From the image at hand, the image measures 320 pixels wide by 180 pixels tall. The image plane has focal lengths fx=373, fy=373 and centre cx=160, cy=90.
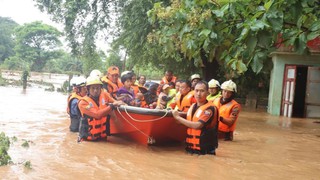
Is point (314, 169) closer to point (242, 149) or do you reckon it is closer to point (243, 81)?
point (242, 149)

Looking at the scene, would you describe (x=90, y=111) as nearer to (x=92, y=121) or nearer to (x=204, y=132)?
(x=92, y=121)

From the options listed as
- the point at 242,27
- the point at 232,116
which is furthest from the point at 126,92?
the point at 242,27

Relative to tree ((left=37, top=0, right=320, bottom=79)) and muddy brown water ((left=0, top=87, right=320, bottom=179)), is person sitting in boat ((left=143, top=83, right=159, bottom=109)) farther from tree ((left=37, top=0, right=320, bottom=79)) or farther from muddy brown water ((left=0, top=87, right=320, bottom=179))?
tree ((left=37, top=0, right=320, bottom=79))

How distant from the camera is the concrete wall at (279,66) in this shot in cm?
1413

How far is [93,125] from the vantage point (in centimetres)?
632

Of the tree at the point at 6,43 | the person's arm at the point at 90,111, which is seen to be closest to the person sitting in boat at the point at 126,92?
the person's arm at the point at 90,111

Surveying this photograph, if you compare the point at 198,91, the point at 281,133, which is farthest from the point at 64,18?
the point at 198,91

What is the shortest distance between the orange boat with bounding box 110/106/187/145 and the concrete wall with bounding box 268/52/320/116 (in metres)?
9.09

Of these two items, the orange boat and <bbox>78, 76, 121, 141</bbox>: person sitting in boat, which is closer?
the orange boat

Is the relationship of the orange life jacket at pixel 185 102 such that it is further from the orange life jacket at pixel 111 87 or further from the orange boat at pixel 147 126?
the orange life jacket at pixel 111 87

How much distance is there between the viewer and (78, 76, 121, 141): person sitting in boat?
19.8ft

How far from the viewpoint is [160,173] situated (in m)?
4.89

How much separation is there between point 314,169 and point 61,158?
12.3ft

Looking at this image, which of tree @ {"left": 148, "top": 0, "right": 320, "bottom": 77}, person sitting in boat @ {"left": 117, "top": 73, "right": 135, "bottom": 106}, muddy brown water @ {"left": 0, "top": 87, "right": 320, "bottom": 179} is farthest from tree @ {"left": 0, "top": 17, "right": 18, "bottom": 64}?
tree @ {"left": 148, "top": 0, "right": 320, "bottom": 77}
